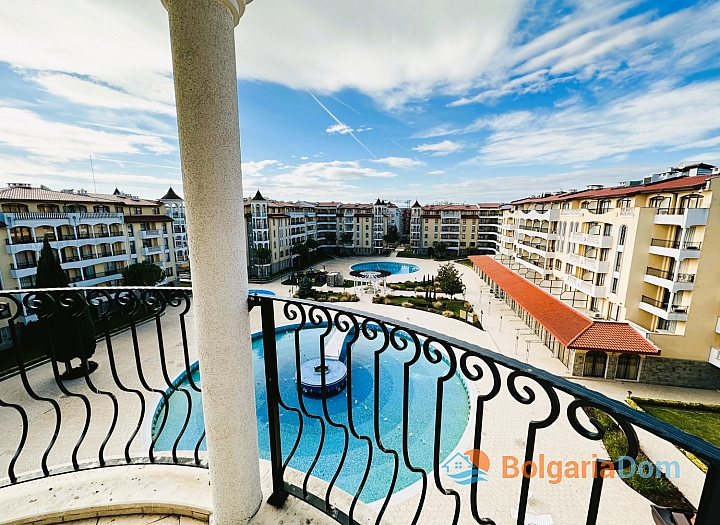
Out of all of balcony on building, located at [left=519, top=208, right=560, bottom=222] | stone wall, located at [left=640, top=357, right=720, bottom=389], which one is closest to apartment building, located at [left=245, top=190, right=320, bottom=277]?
balcony on building, located at [left=519, top=208, right=560, bottom=222]

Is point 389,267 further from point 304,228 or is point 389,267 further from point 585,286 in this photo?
point 585,286

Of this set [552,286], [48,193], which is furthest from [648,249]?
[48,193]

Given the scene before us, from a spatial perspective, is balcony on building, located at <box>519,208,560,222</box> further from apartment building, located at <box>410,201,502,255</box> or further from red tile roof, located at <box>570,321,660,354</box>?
apartment building, located at <box>410,201,502,255</box>

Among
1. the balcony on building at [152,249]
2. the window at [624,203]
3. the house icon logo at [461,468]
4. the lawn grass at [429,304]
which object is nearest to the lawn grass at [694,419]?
the house icon logo at [461,468]

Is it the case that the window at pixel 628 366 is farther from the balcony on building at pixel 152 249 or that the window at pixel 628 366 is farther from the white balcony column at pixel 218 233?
the balcony on building at pixel 152 249

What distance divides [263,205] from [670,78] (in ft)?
99.5

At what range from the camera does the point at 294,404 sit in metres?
11.5

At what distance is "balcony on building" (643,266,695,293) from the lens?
39.7ft

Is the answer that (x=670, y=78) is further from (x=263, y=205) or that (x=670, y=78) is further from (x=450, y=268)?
(x=263, y=205)

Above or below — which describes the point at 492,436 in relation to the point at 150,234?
below

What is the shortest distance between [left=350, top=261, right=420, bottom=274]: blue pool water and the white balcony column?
33.5 meters

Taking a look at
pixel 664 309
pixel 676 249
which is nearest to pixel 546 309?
pixel 664 309

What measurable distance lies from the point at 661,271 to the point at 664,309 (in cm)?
152

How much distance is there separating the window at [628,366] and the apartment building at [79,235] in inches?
896
